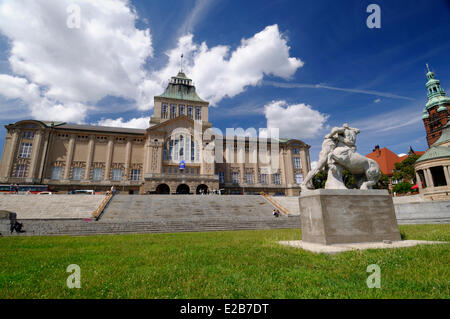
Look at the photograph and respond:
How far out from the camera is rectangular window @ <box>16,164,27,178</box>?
155 feet

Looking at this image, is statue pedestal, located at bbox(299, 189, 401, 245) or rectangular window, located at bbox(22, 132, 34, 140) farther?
rectangular window, located at bbox(22, 132, 34, 140)

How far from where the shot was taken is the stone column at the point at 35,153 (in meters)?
47.4

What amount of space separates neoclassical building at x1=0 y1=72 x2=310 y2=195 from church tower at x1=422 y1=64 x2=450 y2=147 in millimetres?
57369

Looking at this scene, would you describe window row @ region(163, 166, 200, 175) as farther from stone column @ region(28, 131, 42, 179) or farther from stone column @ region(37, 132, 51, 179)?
stone column @ region(28, 131, 42, 179)

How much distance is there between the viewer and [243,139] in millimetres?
63531

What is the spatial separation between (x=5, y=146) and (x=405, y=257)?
6458cm

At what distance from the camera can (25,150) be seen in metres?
48.6

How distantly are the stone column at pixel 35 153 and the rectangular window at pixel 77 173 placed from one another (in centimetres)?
666

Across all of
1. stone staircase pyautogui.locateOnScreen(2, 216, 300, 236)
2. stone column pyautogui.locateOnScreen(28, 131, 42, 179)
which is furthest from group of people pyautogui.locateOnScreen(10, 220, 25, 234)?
stone column pyautogui.locateOnScreen(28, 131, 42, 179)
